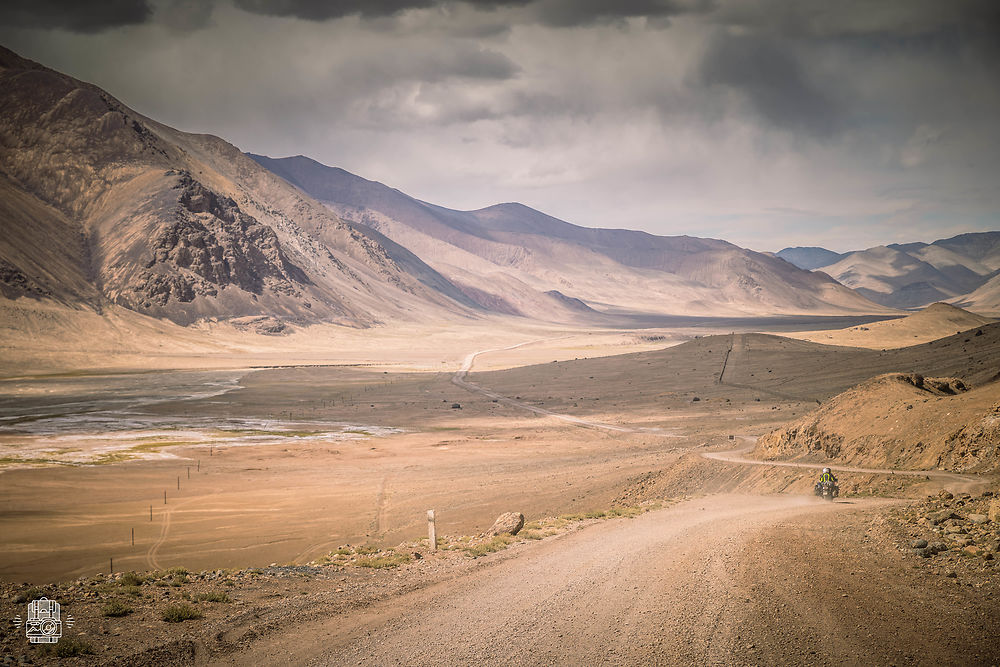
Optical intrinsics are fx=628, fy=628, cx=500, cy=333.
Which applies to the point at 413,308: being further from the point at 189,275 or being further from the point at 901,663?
the point at 901,663

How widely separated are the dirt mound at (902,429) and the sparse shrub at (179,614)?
19724mm

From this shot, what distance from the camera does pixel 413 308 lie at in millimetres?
170375

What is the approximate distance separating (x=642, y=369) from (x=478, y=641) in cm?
6586

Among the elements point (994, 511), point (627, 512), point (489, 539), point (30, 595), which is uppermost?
point (994, 511)

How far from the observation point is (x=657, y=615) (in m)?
9.20

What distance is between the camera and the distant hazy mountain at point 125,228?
112m

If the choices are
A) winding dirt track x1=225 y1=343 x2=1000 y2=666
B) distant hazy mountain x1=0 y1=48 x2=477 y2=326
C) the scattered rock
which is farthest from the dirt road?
distant hazy mountain x1=0 y1=48 x2=477 y2=326

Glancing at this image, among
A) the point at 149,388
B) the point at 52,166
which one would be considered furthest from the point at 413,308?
the point at 149,388

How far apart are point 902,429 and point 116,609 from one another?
77.9 feet

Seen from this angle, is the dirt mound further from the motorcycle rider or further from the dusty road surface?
the dusty road surface

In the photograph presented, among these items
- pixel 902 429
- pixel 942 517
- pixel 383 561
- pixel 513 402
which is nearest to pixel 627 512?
pixel 383 561

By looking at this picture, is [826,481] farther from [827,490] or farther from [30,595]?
[30,595]

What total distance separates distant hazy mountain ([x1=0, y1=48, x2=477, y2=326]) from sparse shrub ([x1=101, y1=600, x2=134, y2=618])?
109 meters

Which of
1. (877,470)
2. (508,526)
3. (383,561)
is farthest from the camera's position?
(877,470)
